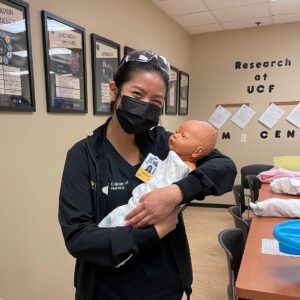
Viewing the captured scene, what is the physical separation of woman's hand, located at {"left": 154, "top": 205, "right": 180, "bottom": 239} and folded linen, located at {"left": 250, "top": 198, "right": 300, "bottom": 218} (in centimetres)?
133

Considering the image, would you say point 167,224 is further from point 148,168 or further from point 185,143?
point 185,143

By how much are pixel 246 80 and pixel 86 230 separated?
4764 mm

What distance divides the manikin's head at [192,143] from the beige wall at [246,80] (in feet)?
13.5

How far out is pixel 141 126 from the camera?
1023mm

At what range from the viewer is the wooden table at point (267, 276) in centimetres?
113

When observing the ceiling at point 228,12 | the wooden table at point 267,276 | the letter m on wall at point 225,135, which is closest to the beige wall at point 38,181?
the wooden table at point 267,276

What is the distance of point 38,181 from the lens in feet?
6.65

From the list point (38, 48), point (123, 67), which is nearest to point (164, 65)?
point (123, 67)

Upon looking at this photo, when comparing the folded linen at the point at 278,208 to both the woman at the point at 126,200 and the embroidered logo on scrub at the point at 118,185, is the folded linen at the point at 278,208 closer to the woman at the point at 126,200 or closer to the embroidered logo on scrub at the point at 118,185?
the woman at the point at 126,200

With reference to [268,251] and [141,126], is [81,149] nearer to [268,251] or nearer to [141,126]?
[141,126]

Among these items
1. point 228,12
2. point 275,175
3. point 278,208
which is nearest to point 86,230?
point 278,208

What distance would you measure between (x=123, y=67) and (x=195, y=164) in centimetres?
48

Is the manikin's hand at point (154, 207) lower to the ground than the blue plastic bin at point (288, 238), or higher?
higher

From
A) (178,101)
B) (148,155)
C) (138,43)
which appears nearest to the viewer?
(148,155)
